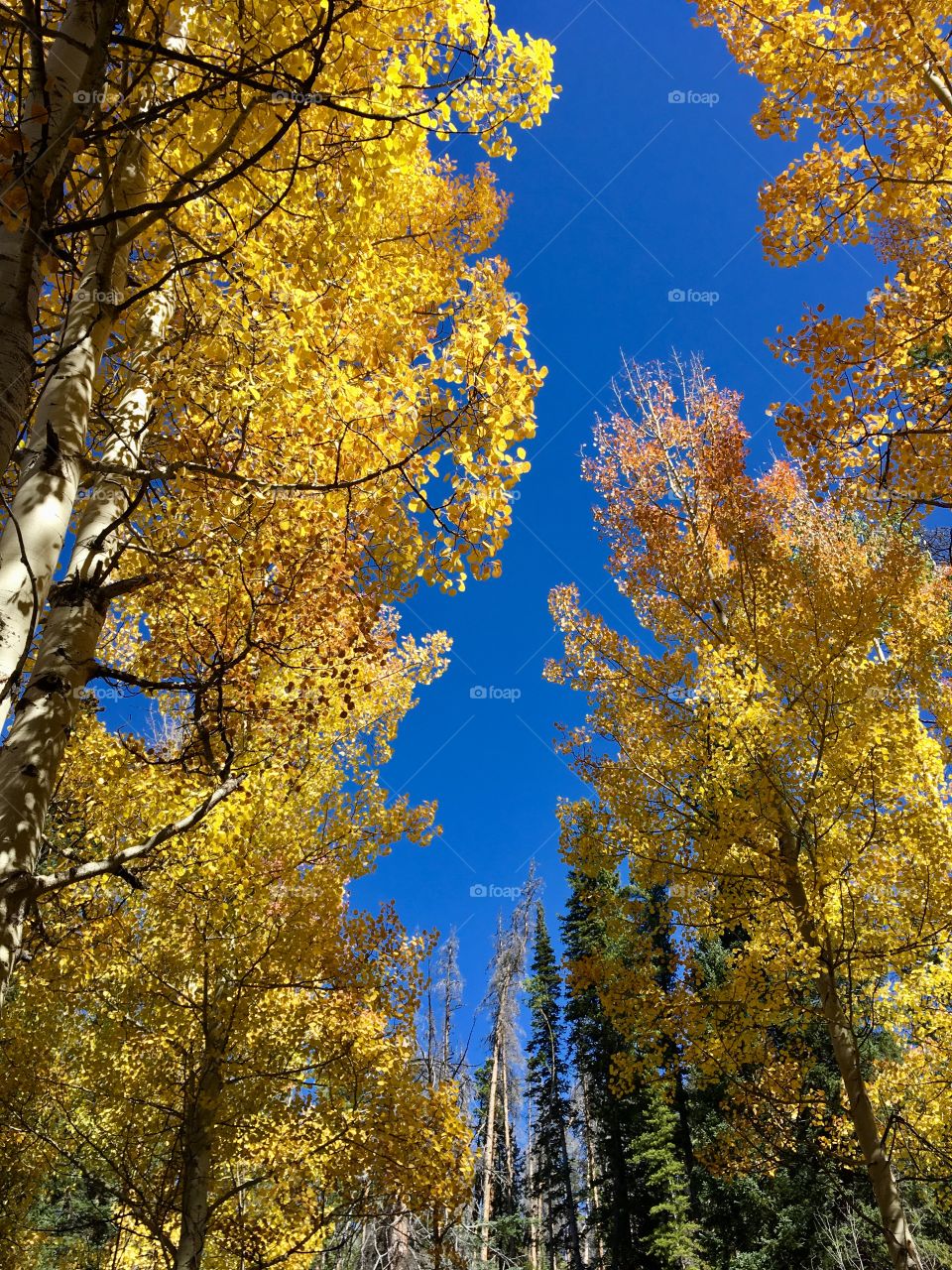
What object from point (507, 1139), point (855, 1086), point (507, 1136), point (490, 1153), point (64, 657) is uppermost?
point (64, 657)

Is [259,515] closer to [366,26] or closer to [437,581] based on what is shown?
[437,581]

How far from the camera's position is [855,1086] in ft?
16.0

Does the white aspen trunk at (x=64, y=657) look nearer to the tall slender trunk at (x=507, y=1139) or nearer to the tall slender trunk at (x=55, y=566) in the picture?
the tall slender trunk at (x=55, y=566)

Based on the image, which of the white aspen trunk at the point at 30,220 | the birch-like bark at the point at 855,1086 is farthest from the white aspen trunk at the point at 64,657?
the birch-like bark at the point at 855,1086

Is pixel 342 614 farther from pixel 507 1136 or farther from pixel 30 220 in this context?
pixel 507 1136

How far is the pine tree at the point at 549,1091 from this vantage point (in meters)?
22.4

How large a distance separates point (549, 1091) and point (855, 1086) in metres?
24.2

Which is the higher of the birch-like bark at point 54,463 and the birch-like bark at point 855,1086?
the birch-like bark at point 54,463

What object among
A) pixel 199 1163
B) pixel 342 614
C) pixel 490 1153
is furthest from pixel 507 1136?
pixel 342 614

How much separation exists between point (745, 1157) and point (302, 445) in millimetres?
7587

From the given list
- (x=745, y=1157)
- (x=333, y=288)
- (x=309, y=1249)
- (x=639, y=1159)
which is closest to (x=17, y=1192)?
(x=309, y=1249)

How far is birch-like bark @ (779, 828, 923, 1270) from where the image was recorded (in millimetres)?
4449

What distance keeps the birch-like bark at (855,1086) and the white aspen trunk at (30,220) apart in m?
5.60

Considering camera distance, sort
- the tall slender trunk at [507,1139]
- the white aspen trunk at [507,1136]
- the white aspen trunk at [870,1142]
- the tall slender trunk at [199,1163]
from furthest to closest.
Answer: the white aspen trunk at [507,1136] < the tall slender trunk at [507,1139] < the tall slender trunk at [199,1163] < the white aspen trunk at [870,1142]
